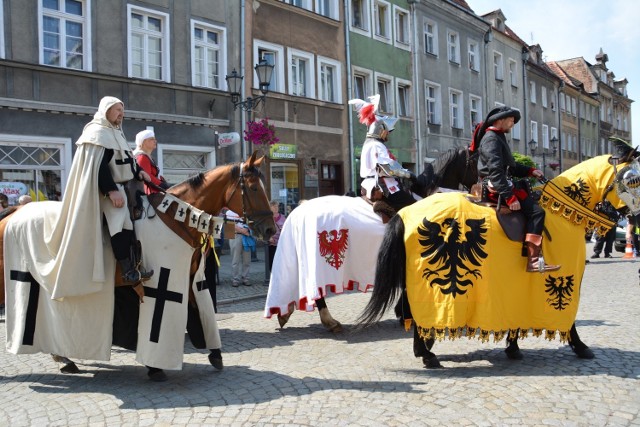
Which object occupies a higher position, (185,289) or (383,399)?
(185,289)

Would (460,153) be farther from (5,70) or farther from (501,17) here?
(501,17)

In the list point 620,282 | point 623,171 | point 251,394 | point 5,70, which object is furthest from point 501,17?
point 251,394

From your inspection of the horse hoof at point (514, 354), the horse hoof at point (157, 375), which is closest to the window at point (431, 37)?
the horse hoof at point (514, 354)

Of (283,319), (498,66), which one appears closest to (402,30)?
(498,66)

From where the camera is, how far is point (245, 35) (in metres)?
16.9

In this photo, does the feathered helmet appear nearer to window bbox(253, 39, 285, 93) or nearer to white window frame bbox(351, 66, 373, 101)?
window bbox(253, 39, 285, 93)

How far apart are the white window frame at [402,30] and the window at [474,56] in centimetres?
583

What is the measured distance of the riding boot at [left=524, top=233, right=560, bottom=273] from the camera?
480 centimetres

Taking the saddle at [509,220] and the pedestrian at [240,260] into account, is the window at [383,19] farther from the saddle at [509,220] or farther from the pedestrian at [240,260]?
the saddle at [509,220]

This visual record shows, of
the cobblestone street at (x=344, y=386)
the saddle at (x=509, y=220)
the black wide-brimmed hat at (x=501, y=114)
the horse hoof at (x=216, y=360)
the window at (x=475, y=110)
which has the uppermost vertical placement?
the window at (x=475, y=110)

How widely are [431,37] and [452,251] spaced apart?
22543 millimetres

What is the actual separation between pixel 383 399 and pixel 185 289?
1.74m

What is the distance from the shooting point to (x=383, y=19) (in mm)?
23109

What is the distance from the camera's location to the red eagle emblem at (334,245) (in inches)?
259
